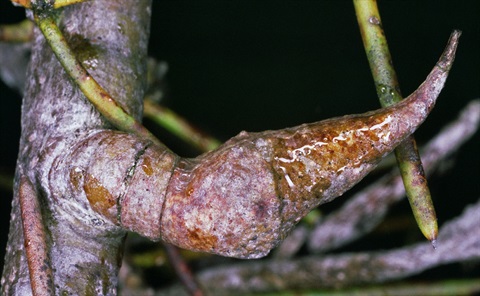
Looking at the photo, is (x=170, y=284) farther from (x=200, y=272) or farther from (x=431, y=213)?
(x=431, y=213)

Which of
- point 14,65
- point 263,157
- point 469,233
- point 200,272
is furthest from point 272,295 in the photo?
point 263,157

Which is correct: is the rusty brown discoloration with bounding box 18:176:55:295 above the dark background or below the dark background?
below

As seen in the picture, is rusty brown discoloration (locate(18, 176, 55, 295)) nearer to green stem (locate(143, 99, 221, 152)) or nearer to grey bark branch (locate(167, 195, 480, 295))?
green stem (locate(143, 99, 221, 152))

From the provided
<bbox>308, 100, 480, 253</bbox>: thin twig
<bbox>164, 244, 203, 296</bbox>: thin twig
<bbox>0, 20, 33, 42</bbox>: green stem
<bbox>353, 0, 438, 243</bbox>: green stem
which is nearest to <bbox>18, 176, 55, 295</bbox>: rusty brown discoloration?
<bbox>353, 0, 438, 243</bbox>: green stem

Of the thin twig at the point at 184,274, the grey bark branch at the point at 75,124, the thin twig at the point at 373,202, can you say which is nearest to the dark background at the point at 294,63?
the thin twig at the point at 373,202

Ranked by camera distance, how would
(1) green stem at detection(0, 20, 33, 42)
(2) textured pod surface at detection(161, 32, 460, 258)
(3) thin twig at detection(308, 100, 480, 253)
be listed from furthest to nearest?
(3) thin twig at detection(308, 100, 480, 253)
(1) green stem at detection(0, 20, 33, 42)
(2) textured pod surface at detection(161, 32, 460, 258)

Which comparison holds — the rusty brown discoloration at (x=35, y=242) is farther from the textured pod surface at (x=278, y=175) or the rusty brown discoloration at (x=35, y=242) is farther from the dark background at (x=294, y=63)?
the dark background at (x=294, y=63)

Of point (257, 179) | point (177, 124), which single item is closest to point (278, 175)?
point (257, 179)
